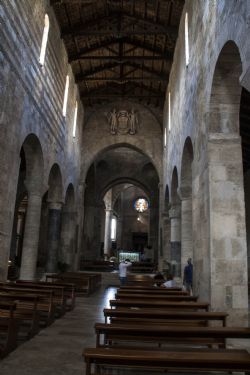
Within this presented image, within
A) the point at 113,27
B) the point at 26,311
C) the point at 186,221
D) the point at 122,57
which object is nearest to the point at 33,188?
the point at 186,221

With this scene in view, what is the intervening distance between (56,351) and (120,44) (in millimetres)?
15799

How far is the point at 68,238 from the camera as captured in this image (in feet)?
64.2

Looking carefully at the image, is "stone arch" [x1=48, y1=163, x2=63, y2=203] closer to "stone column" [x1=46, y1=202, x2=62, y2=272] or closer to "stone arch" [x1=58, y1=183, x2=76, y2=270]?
"stone column" [x1=46, y1=202, x2=62, y2=272]

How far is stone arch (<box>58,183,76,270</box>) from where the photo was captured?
19.3 meters

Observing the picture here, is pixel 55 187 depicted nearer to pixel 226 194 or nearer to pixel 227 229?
pixel 226 194

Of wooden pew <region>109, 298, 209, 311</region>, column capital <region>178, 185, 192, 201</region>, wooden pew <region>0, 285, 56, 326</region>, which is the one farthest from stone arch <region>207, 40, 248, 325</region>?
column capital <region>178, 185, 192, 201</region>

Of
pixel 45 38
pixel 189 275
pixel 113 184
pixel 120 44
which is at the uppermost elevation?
pixel 120 44

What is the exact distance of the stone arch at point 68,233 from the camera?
19311mm

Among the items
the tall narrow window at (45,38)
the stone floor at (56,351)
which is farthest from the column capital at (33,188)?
the stone floor at (56,351)

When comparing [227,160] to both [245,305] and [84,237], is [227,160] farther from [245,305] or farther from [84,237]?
[84,237]

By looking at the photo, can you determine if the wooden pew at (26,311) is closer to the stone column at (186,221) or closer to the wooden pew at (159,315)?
the wooden pew at (159,315)

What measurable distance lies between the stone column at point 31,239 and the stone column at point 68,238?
22.3 feet

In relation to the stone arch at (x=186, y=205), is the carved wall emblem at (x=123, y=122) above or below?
above

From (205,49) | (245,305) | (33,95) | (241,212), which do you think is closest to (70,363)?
(245,305)
